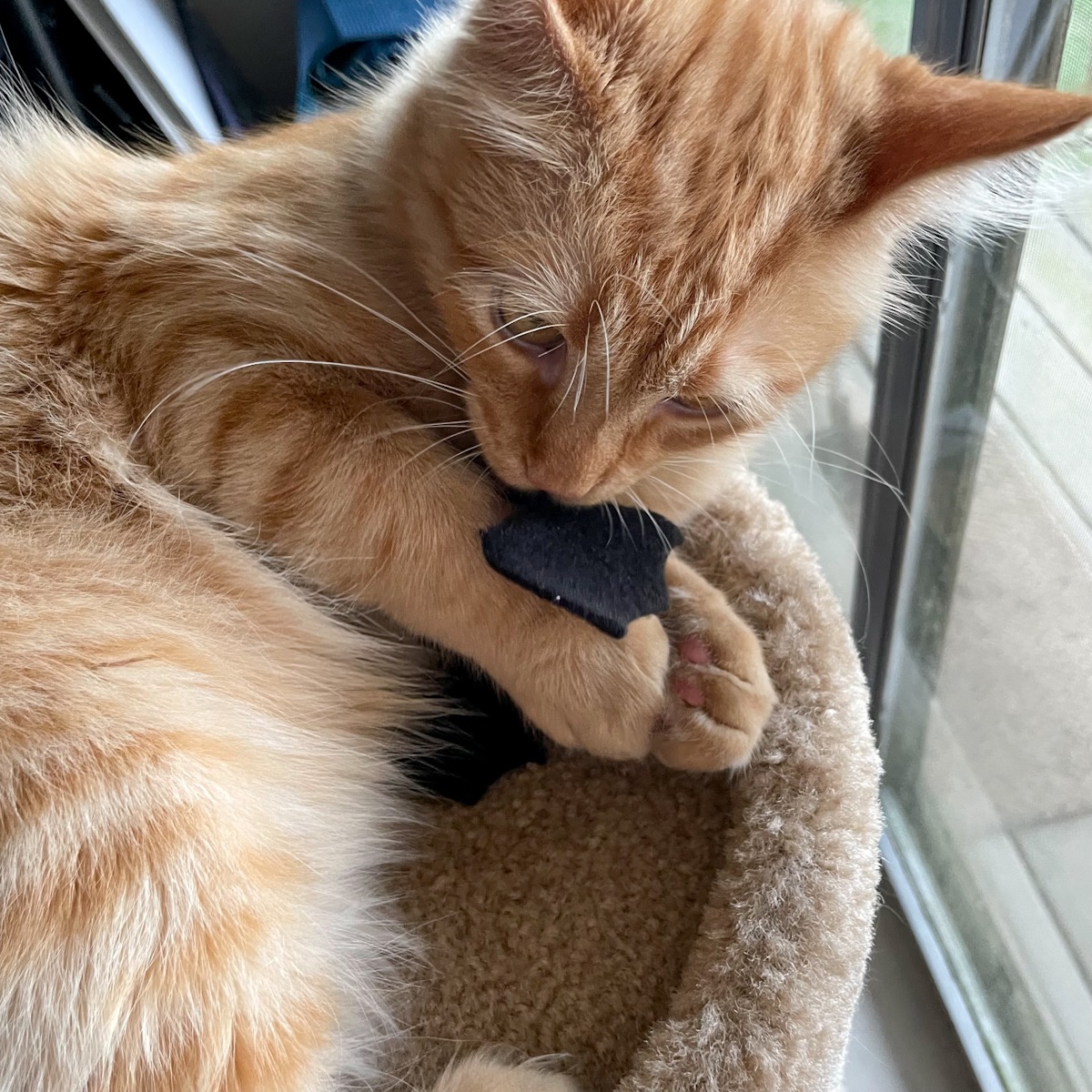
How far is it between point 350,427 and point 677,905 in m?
0.61

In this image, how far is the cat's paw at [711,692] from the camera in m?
1.00

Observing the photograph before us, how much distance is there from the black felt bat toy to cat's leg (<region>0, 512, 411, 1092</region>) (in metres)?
0.13

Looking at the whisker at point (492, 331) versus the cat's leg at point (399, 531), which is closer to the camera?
the whisker at point (492, 331)

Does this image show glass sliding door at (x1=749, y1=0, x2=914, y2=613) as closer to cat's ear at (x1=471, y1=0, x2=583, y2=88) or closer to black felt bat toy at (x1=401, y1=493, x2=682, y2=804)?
black felt bat toy at (x1=401, y1=493, x2=682, y2=804)

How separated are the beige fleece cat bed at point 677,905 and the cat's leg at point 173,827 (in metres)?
0.11

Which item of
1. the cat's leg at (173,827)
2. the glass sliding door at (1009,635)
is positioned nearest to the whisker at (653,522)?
the cat's leg at (173,827)

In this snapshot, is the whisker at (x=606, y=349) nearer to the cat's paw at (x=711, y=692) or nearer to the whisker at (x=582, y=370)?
the whisker at (x=582, y=370)

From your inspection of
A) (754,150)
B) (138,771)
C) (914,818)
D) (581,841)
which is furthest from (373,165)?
(914,818)

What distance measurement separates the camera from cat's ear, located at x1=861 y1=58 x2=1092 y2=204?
70cm

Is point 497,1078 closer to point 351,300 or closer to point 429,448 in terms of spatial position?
point 429,448

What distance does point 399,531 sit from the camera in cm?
95

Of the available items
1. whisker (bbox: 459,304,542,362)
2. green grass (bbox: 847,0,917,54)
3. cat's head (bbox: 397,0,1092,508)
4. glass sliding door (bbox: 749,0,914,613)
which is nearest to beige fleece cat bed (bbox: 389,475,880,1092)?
glass sliding door (bbox: 749,0,914,613)

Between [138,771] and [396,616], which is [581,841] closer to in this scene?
[396,616]

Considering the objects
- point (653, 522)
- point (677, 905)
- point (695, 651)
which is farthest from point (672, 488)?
point (677, 905)
